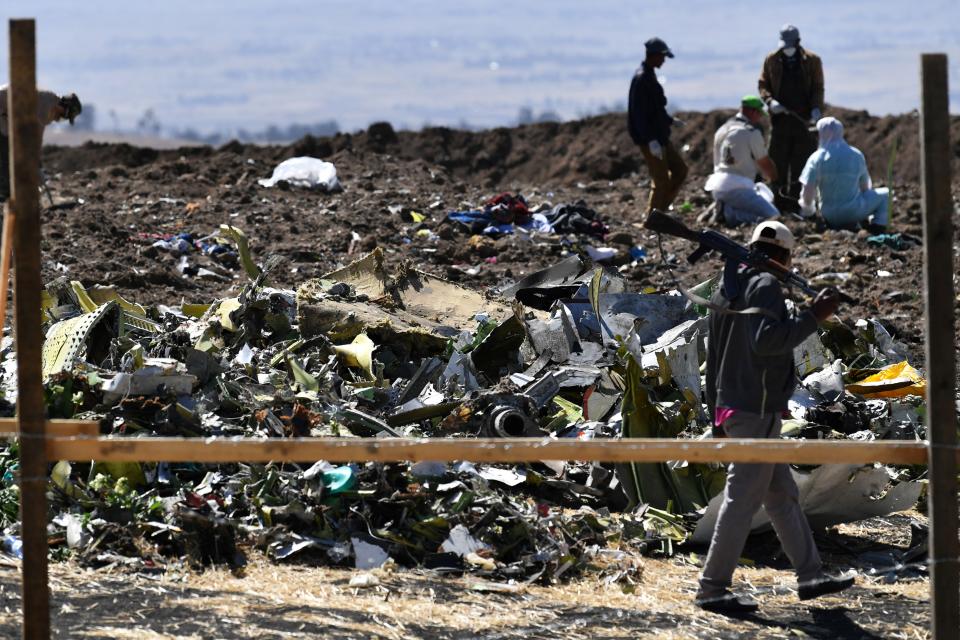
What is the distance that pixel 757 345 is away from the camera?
4816mm

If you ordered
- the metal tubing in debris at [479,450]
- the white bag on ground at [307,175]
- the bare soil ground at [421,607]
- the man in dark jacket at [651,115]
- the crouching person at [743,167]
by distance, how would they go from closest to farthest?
the metal tubing in debris at [479,450] < the bare soil ground at [421,607] < the crouching person at [743,167] < the man in dark jacket at [651,115] < the white bag on ground at [307,175]

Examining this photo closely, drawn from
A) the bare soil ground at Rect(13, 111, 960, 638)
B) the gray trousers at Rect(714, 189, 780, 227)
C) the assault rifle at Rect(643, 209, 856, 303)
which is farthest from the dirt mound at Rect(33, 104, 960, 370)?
the assault rifle at Rect(643, 209, 856, 303)

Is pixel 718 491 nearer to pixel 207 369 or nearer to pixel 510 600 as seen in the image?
pixel 510 600

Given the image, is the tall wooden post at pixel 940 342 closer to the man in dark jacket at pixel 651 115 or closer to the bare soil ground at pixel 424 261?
the bare soil ground at pixel 424 261

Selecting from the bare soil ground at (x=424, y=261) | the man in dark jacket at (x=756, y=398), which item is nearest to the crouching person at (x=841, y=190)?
the bare soil ground at (x=424, y=261)

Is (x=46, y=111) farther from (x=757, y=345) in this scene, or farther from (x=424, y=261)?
(x=757, y=345)

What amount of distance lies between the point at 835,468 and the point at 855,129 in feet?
56.9

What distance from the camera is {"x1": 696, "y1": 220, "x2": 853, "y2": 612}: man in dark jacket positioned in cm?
482

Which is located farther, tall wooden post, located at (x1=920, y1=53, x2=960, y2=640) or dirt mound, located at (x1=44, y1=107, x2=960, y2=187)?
dirt mound, located at (x1=44, y1=107, x2=960, y2=187)

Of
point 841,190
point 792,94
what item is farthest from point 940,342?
point 792,94

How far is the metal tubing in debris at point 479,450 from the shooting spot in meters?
4.23

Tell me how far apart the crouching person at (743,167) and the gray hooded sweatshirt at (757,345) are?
688 centimetres

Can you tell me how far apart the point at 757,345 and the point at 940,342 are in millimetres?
832

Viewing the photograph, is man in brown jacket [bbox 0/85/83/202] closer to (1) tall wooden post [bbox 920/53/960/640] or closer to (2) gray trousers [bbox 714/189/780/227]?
(1) tall wooden post [bbox 920/53/960/640]
